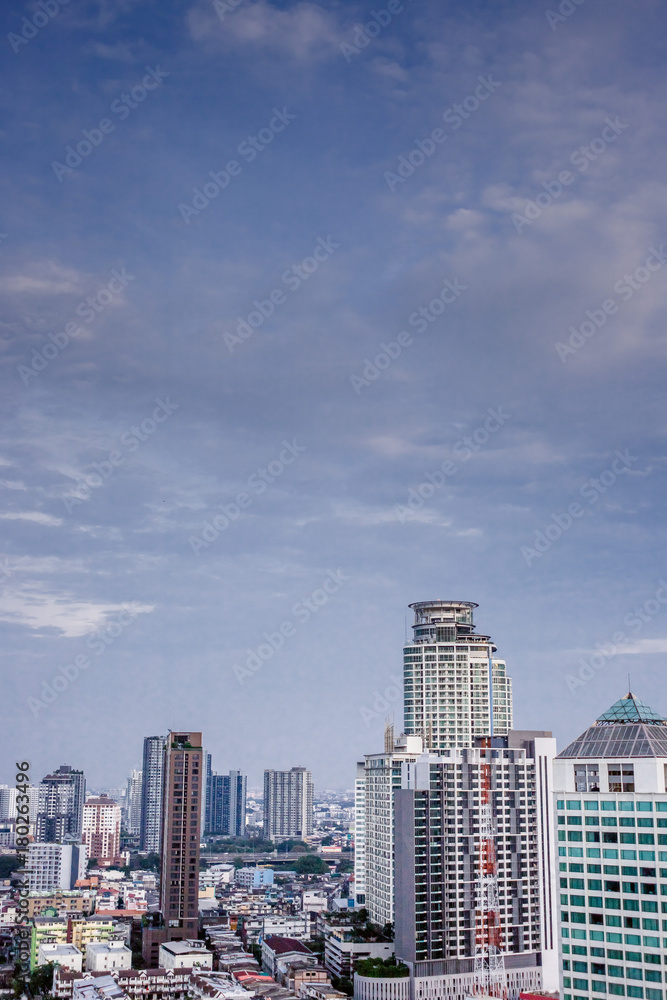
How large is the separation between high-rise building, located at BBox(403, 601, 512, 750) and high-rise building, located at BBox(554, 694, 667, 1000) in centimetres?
3224

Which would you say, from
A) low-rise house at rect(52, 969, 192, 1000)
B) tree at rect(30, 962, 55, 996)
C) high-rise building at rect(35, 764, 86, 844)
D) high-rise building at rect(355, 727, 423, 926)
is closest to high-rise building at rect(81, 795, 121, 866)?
high-rise building at rect(35, 764, 86, 844)

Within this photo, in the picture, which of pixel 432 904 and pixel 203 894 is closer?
pixel 432 904

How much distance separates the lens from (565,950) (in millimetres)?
18750

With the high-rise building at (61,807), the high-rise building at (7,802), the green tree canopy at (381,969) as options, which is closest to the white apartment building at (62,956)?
the green tree canopy at (381,969)

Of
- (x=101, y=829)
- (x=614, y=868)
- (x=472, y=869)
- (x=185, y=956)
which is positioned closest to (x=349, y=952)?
(x=472, y=869)

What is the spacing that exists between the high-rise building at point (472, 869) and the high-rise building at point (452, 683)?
11.7 m

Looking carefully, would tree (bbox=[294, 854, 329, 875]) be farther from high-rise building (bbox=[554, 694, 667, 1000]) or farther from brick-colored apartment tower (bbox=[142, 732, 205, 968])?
high-rise building (bbox=[554, 694, 667, 1000])

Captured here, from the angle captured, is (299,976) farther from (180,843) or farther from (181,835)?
(181,835)

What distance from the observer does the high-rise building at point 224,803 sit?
123m

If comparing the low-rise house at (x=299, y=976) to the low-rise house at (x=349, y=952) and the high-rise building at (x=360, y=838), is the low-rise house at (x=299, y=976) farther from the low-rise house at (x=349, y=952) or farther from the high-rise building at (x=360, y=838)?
the high-rise building at (x=360, y=838)

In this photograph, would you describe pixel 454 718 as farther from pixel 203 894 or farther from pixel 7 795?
pixel 7 795

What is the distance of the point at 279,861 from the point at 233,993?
228ft

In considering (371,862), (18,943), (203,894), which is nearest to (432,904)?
(371,862)

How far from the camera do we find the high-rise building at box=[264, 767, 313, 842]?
404 ft
